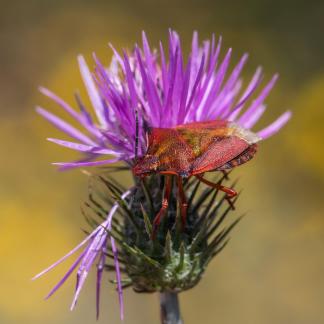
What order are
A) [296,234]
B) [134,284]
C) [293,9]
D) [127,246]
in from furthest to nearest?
[293,9]
[296,234]
[134,284]
[127,246]

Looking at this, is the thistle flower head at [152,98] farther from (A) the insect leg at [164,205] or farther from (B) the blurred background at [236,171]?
(B) the blurred background at [236,171]

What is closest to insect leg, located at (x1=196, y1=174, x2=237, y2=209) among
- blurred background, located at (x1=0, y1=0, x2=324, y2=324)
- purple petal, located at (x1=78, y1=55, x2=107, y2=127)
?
purple petal, located at (x1=78, y1=55, x2=107, y2=127)

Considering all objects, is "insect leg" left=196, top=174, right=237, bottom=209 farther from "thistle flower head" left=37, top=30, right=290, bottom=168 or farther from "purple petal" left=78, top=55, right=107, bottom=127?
"purple petal" left=78, top=55, right=107, bottom=127

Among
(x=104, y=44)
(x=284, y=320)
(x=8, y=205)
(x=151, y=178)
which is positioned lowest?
(x=151, y=178)

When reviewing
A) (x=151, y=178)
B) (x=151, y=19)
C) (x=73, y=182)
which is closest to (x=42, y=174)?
(x=73, y=182)

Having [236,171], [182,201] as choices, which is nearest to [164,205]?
[182,201]

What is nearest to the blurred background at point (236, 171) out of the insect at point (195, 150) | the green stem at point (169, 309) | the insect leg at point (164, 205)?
the green stem at point (169, 309)

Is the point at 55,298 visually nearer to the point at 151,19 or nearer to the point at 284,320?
the point at 284,320
